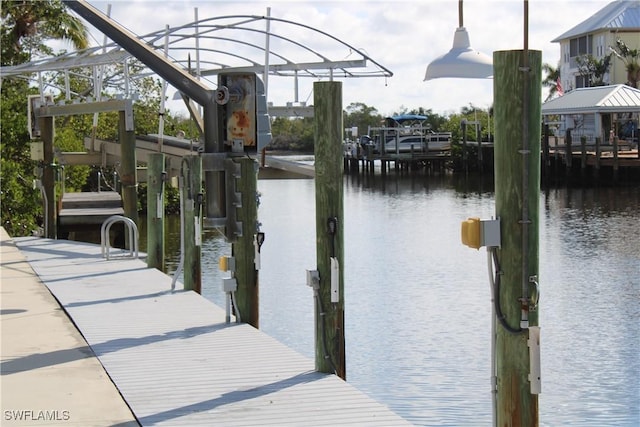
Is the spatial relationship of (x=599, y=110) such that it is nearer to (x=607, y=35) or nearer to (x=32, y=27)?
(x=607, y=35)

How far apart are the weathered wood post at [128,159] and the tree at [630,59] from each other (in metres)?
55.1

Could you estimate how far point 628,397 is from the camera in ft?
44.1

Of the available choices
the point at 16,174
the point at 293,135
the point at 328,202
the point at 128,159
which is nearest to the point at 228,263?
the point at 328,202

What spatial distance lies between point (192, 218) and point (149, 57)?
230cm

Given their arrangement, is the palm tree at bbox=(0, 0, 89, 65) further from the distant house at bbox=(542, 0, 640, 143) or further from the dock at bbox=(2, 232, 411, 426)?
the distant house at bbox=(542, 0, 640, 143)

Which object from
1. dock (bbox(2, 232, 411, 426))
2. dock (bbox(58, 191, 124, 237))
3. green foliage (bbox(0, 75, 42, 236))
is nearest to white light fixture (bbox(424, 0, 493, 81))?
dock (bbox(2, 232, 411, 426))

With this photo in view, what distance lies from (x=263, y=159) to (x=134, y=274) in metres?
3.36

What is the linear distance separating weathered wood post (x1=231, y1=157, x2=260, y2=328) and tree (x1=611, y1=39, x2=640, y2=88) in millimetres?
62771

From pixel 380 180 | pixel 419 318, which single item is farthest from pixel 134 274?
pixel 380 180

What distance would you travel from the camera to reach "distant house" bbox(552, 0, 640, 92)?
245ft

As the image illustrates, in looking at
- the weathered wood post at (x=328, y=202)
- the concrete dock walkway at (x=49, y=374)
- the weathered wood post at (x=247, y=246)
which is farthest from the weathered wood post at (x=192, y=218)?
the weathered wood post at (x=328, y=202)

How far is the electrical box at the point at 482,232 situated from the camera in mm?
7223

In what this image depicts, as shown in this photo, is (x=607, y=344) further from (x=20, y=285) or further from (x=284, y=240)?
(x=284, y=240)

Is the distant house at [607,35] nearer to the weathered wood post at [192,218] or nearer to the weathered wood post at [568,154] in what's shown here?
the weathered wood post at [568,154]
